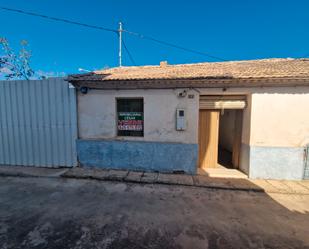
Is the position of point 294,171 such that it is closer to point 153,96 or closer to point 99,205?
point 153,96

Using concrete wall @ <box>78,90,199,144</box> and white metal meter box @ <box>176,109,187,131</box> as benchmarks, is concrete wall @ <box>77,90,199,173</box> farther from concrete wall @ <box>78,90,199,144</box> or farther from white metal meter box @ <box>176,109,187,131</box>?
white metal meter box @ <box>176,109,187,131</box>

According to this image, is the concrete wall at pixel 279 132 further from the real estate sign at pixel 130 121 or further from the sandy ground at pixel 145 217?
the real estate sign at pixel 130 121

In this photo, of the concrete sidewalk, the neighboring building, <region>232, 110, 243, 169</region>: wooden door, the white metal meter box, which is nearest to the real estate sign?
the neighboring building

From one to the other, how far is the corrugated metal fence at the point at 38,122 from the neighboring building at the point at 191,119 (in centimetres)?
46

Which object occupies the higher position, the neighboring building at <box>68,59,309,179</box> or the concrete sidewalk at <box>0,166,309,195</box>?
the neighboring building at <box>68,59,309,179</box>

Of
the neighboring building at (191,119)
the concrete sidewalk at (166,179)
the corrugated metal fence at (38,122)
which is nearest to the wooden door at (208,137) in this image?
the neighboring building at (191,119)

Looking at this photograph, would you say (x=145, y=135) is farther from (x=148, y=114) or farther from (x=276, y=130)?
(x=276, y=130)

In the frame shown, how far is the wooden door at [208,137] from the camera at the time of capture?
6348 millimetres

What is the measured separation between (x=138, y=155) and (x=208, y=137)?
2.84 m

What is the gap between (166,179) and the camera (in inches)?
211

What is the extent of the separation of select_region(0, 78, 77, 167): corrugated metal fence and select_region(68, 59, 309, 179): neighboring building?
1.52 feet

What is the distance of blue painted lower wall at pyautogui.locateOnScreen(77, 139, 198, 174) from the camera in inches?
228

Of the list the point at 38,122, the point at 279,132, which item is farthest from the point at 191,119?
the point at 38,122

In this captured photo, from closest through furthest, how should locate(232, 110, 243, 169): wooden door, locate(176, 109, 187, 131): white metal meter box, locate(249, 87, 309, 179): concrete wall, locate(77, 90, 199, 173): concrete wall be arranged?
locate(249, 87, 309, 179): concrete wall → locate(176, 109, 187, 131): white metal meter box → locate(77, 90, 199, 173): concrete wall → locate(232, 110, 243, 169): wooden door
